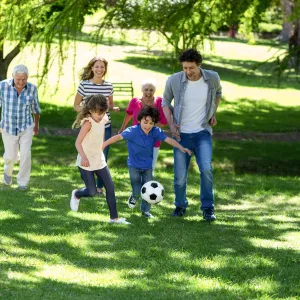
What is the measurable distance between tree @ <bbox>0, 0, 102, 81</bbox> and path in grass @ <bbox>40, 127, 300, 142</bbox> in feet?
25.5

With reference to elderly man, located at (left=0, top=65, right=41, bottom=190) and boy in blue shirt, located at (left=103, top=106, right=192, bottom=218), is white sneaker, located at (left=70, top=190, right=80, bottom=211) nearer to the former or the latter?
boy in blue shirt, located at (left=103, top=106, right=192, bottom=218)

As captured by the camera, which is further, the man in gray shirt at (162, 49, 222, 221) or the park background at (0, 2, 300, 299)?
the man in gray shirt at (162, 49, 222, 221)

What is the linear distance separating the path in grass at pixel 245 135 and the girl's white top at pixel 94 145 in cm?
1443

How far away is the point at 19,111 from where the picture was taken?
41.7 ft

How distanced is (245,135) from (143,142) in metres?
16.0

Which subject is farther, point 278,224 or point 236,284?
point 278,224

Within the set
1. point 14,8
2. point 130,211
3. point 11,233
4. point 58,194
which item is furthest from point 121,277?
point 14,8

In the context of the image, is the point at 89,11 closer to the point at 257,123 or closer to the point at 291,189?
the point at 291,189

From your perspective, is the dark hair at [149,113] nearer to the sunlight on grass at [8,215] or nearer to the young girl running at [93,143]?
the young girl running at [93,143]

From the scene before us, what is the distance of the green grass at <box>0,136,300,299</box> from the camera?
24.3 feet

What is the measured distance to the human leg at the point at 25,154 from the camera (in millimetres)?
12867

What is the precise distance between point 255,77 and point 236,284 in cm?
3803

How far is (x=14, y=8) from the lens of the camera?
16875 mm

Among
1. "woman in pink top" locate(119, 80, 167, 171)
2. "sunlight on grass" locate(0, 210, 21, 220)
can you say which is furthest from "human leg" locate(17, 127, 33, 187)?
"sunlight on grass" locate(0, 210, 21, 220)
